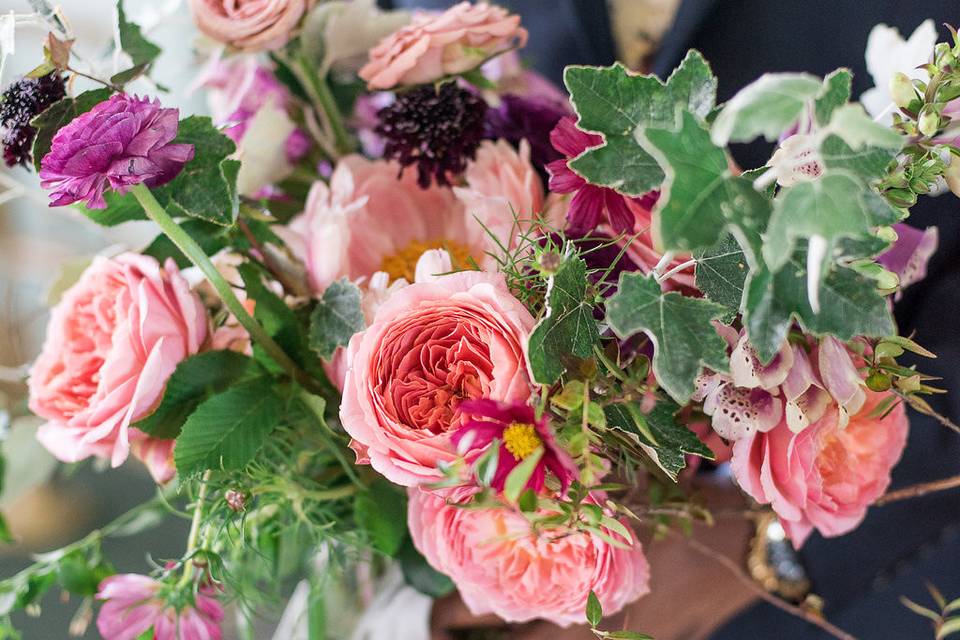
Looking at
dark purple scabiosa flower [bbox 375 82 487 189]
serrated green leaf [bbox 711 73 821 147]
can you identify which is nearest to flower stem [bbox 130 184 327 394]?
dark purple scabiosa flower [bbox 375 82 487 189]

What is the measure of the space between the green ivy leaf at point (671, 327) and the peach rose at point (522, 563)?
0.12m

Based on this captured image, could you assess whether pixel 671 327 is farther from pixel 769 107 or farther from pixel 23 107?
pixel 23 107

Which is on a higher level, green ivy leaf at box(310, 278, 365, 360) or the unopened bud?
the unopened bud

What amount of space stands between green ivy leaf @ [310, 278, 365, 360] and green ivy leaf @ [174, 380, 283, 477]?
0.14 ft

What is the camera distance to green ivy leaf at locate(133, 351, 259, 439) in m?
0.37

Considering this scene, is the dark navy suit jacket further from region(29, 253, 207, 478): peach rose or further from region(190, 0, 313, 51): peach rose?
region(29, 253, 207, 478): peach rose

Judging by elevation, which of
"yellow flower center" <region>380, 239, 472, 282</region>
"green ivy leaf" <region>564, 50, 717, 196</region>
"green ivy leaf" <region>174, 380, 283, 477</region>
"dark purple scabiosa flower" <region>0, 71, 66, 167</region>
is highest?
"dark purple scabiosa flower" <region>0, 71, 66, 167</region>

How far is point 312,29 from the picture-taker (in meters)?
0.47

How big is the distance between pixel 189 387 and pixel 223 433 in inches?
1.5

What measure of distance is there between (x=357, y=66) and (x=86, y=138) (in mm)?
231

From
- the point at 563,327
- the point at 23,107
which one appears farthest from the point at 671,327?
the point at 23,107

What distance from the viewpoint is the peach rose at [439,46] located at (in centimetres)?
Answer: 41

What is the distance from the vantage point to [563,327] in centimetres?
28

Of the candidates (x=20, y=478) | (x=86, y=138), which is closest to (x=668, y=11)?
(x=86, y=138)
